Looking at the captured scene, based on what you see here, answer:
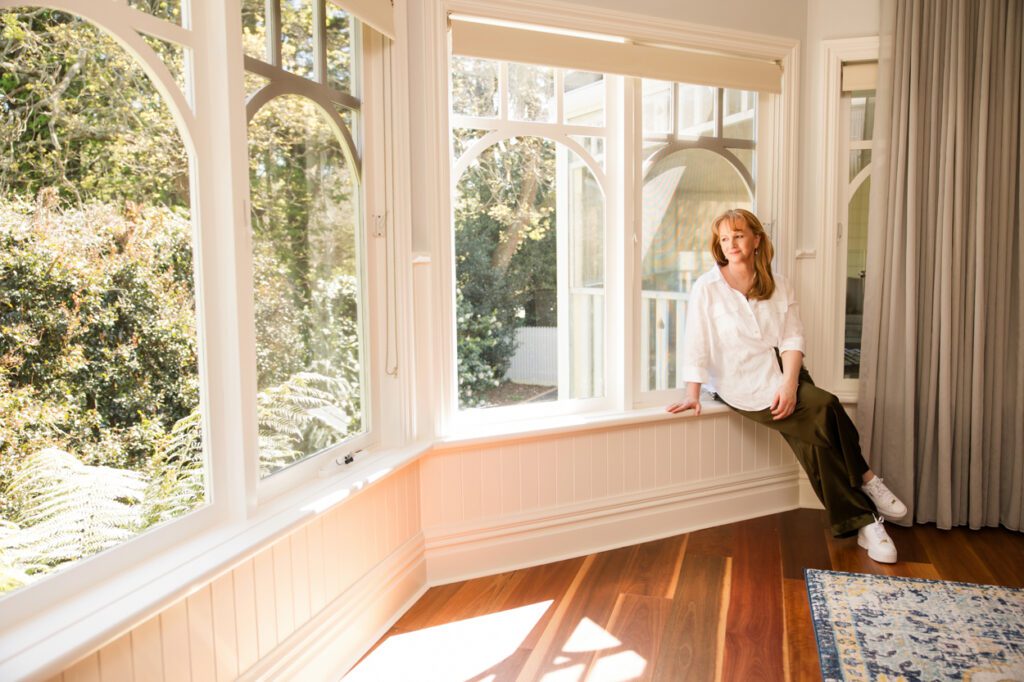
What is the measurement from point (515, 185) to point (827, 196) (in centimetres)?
155

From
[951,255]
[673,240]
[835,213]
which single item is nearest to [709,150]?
[673,240]

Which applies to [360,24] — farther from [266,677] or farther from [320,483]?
[266,677]

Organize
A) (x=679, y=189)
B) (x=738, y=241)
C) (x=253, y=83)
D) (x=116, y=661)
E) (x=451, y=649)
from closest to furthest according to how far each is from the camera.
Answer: (x=116, y=661) < (x=253, y=83) < (x=451, y=649) < (x=738, y=241) < (x=679, y=189)

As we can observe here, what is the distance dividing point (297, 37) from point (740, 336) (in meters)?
2.06

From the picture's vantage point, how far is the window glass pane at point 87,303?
4.16ft

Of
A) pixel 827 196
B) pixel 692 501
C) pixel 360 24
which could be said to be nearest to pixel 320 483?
pixel 360 24

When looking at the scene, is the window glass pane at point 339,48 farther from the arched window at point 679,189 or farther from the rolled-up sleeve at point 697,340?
the rolled-up sleeve at point 697,340

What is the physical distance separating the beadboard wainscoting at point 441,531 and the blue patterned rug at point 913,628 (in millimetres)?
702

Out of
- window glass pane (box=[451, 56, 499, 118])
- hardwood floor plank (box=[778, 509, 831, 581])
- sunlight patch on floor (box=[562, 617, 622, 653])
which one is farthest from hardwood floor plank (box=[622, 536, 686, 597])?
window glass pane (box=[451, 56, 499, 118])

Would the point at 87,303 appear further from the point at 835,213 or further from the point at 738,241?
the point at 835,213

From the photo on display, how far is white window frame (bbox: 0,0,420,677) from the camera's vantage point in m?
1.29

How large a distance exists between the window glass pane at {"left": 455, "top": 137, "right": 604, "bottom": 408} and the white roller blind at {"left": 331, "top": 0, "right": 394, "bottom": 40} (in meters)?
0.60

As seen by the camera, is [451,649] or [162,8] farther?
[451,649]

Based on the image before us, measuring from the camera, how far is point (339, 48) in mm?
2332
